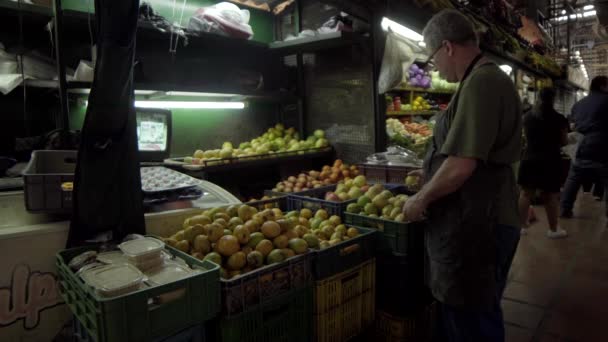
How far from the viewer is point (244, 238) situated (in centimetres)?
197

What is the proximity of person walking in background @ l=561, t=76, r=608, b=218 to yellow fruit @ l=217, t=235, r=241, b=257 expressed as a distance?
5.47m

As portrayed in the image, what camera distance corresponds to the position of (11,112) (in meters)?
3.11

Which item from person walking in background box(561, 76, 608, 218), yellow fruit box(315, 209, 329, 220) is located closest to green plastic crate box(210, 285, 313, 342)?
yellow fruit box(315, 209, 329, 220)

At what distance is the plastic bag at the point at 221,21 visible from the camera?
3.69m

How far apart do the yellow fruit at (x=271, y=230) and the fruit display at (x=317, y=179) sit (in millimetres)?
1602

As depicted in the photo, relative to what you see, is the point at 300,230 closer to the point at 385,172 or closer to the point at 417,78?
the point at 385,172

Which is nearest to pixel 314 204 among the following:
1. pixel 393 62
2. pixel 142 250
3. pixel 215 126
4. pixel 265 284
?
pixel 265 284

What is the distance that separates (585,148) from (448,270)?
16.0 ft

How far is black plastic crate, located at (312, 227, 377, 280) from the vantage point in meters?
1.92

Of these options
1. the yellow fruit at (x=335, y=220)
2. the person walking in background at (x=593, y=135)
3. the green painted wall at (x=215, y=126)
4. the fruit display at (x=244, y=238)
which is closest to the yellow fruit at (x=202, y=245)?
the fruit display at (x=244, y=238)

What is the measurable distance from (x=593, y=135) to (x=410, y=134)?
2.45 m

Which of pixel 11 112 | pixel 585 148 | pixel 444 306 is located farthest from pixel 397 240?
pixel 585 148

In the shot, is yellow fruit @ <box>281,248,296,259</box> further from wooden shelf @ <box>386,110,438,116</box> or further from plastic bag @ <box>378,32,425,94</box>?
wooden shelf @ <box>386,110,438,116</box>

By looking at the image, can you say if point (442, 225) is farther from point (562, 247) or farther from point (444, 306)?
point (562, 247)
